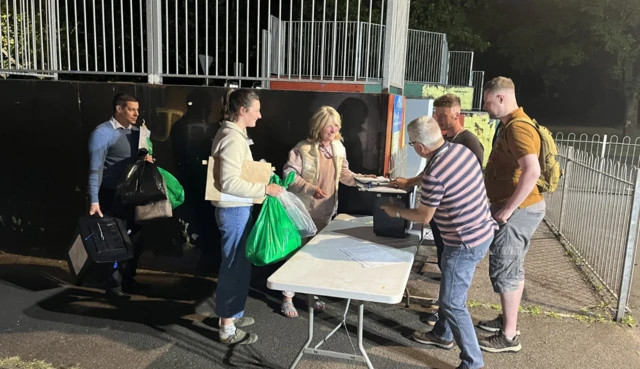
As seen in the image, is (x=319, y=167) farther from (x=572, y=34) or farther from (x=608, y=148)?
(x=572, y=34)

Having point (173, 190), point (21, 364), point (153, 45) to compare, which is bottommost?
point (21, 364)

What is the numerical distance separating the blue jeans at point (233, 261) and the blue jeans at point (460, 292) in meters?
1.31

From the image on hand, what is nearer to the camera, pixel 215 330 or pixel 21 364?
pixel 21 364

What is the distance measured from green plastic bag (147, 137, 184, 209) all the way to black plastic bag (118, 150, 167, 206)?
195 mm

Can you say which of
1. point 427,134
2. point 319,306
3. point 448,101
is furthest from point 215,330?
point 448,101

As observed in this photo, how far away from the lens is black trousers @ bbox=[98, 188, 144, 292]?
14.1ft

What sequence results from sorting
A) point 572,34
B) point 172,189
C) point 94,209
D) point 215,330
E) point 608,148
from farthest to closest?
point 572,34 < point 608,148 < point 172,189 < point 94,209 < point 215,330

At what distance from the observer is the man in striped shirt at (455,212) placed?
2824mm

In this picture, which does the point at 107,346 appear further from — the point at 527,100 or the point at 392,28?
the point at 527,100

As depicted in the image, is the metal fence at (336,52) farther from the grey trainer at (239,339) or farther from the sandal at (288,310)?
the grey trainer at (239,339)

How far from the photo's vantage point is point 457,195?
2836mm

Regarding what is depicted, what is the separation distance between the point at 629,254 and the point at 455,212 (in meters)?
2.21

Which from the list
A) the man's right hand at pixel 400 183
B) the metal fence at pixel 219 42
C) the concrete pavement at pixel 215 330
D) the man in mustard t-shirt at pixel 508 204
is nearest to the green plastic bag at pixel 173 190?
the concrete pavement at pixel 215 330

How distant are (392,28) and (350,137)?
1.02m
